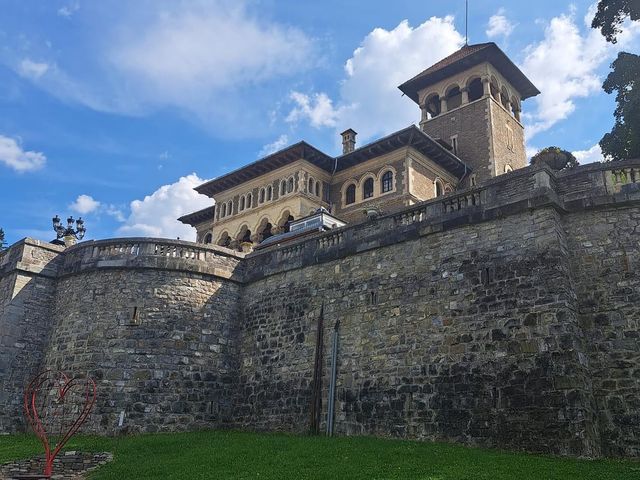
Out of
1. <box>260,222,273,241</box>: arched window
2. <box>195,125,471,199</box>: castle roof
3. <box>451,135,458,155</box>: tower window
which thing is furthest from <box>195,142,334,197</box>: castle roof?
<box>451,135,458,155</box>: tower window

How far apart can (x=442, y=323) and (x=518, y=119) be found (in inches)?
1154

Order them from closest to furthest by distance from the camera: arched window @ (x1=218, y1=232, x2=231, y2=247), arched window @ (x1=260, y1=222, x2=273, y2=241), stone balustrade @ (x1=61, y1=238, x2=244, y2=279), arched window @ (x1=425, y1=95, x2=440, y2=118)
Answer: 1. stone balustrade @ (x1=61, y1=238, x2=244, y2=279)
2. arched window @ (x1=260, y1=222, x2=273, y2=241)
3. arched window @ (x1=218, y1=232, x2=231, y2=247)
4. arched window @ (x1=425, y1=95, x2=440, y2=118)

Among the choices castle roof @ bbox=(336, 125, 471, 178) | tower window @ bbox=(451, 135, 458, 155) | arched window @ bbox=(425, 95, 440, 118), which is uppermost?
arched window @ bbox=(425, 95, 440, 118)

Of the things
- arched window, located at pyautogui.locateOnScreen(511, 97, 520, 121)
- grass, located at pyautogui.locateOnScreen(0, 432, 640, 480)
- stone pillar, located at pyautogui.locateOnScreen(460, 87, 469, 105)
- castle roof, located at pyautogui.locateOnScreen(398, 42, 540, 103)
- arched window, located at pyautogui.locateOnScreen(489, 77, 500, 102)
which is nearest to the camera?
grass, located at pyautogui.locateOnScreen(0, 432, 640, 480)

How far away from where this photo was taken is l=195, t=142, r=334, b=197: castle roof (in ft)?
107

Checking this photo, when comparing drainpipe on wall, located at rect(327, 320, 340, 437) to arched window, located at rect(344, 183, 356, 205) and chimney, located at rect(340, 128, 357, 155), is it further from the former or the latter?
chimney, located at rect(340, 128, 357, 155)

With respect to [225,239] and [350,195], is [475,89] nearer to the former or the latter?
[350,195]

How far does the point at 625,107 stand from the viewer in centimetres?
2150

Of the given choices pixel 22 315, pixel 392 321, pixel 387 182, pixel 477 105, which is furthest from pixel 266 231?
pixel 392 321

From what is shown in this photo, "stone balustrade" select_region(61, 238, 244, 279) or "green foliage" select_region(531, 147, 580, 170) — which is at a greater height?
"green foliage" select_region(531, 147, 580, 170)

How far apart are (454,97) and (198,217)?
742 inches

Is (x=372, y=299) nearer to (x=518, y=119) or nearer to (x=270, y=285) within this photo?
(x=270, y=285)

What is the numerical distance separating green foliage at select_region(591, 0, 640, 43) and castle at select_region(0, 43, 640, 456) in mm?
8671

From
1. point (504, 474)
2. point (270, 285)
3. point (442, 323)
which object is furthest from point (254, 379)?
point (504, 474)
